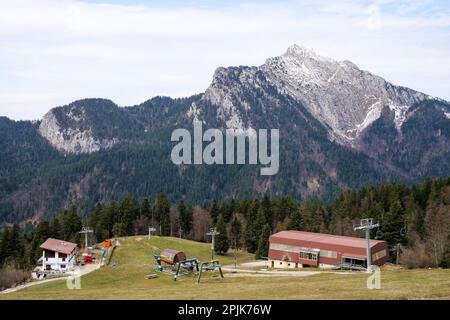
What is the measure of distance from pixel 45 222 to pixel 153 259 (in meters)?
33.3

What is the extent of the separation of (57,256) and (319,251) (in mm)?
48010

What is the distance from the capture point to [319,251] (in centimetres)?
9181

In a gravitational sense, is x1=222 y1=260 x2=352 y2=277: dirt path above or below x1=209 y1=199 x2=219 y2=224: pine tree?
below

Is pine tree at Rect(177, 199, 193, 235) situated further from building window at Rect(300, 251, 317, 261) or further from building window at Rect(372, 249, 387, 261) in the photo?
building window at Rect(372, 249, 387, 261)

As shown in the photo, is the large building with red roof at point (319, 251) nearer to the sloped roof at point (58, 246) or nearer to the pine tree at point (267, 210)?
the pine tree at point (267, 210)

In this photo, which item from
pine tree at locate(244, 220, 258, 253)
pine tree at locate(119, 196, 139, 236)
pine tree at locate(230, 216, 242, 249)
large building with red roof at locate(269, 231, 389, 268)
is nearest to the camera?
large building with red roof at locate(269, 231, 389, 268)

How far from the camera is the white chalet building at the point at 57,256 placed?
93.8m

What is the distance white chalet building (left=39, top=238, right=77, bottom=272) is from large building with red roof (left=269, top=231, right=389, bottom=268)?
37.1m

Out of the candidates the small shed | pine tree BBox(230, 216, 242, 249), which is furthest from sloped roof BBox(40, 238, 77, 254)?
pine tree BBox(230, 216, 242, 249)

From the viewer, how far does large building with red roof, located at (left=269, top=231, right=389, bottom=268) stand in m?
87.6

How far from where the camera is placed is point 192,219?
131000 mm

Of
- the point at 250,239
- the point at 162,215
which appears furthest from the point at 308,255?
the point at 162,215

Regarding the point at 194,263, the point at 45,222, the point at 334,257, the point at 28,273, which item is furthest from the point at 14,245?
the point at 334,257
